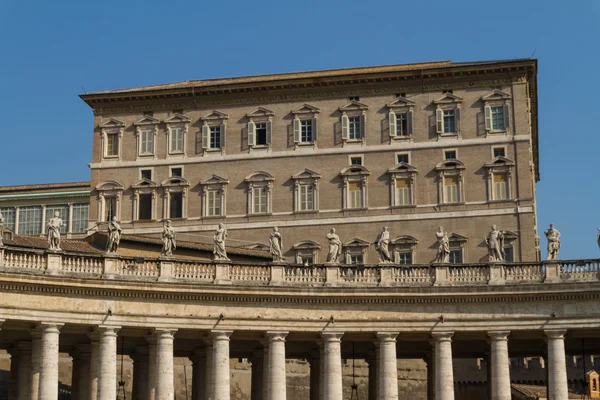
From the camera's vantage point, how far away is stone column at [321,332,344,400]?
5844 cm

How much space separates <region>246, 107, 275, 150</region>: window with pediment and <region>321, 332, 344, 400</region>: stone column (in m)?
42.4

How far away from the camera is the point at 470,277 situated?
60.0m


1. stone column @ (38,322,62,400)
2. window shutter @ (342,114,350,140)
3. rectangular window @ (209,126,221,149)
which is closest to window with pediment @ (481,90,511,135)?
window shutter @ (342,114,350,140)

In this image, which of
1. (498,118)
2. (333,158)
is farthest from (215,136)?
(498,118)

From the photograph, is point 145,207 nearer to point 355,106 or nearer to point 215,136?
point 215,136

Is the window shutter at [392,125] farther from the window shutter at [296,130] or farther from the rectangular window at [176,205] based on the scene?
the rectangular window at [176,205]

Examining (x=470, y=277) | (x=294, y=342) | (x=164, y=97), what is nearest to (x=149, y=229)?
(x=164, y=97)

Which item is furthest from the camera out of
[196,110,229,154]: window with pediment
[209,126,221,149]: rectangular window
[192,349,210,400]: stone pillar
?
[209,126,221,149]: rectangular window

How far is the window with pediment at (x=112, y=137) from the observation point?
102125mm

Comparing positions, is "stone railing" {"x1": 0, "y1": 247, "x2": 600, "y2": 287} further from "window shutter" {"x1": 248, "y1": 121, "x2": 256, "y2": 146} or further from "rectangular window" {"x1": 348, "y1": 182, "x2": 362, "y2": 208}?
"window shutter" {"x1": 248, "y1": 121, "x2": 256, "y2": 146}

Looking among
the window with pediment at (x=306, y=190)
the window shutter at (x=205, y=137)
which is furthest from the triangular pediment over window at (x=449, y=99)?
the window shutter at (x=205, y=137)

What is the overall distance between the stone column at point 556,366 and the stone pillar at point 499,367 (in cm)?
208

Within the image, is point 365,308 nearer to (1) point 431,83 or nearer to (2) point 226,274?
(2) point 226,274

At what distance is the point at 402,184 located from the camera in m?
96.8
